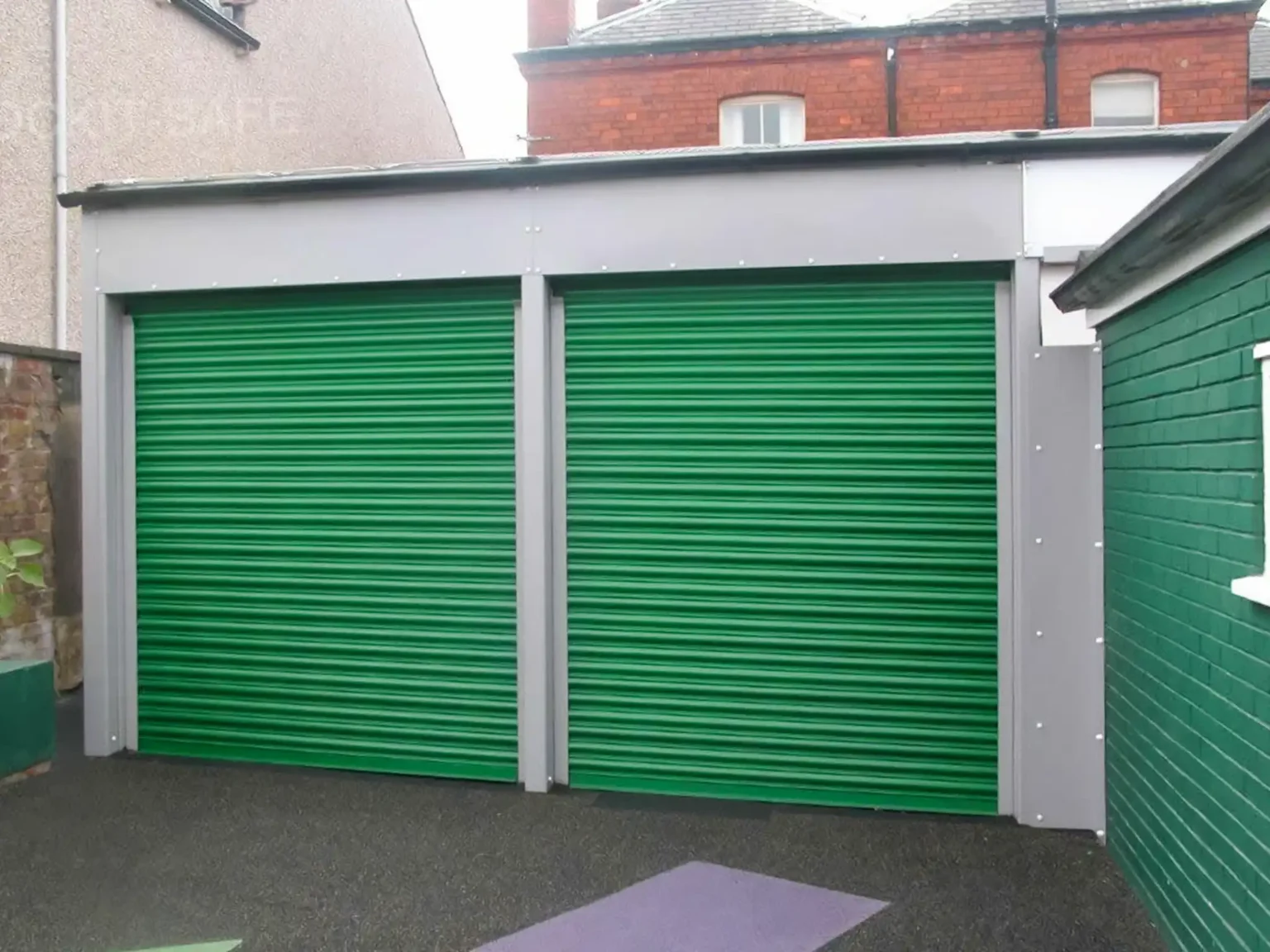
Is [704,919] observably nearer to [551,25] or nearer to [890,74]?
[890,74]

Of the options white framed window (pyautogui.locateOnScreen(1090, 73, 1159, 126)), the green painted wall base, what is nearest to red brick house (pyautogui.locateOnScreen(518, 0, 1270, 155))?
white framed window (pyautogui.locateOnScreen(1090, 73, 1159, 126))

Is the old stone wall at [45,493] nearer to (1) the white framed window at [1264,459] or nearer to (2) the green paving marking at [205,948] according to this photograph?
(2) the green paving marking at [205,948]

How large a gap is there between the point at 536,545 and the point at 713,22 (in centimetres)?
1106

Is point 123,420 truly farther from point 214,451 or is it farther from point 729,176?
point 729,176

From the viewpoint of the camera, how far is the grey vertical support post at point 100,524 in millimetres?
6230

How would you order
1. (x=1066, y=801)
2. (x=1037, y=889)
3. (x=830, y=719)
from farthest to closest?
(x=830, y=719), (x=1066, y=801), (x=1037, y=889)

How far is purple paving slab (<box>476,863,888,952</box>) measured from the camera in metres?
3.89

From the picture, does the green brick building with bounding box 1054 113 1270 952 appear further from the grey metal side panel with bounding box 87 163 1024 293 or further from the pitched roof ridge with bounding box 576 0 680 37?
the pitched roof ridge with bounding box 576 0 680 37

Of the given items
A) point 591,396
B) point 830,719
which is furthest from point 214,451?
point 830,719

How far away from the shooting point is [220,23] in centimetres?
1111

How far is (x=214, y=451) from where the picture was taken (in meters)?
6.32

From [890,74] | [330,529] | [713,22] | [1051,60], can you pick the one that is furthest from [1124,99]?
[330,529]

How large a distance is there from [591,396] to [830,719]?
217 cm

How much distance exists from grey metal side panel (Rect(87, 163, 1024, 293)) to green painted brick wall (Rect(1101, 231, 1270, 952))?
1083 mm
